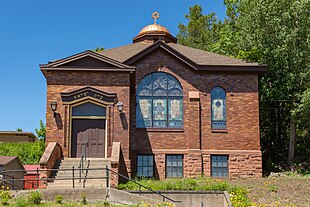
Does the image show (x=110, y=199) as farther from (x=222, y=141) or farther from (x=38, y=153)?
(x=38, y=153)

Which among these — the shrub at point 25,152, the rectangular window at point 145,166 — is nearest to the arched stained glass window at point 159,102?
the rectangular window at point 145,166

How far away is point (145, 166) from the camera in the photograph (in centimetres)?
2511

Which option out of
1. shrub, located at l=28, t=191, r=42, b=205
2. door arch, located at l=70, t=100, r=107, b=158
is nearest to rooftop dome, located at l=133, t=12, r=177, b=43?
door arch, located at l=70, t=100, r=107, b=158

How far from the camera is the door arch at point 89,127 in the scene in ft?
74.3

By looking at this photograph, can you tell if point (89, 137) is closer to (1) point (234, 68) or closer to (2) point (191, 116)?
(2) point (191, 116)

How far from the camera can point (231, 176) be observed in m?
25.1

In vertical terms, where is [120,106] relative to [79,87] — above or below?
below

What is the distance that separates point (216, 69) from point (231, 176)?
5652 mm

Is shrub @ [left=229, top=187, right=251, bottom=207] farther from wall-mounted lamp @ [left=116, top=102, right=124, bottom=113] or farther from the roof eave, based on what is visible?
the roof eave

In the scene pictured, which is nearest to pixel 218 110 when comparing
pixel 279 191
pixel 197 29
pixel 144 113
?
pixel 144 113

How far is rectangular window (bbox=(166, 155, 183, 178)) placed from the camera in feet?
82.4

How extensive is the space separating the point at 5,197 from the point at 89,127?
720 centimetres

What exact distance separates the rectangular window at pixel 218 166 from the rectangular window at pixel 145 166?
3.17 m

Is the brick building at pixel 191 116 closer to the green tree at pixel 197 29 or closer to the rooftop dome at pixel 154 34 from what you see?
the rooftop dome at pixel 154 34
